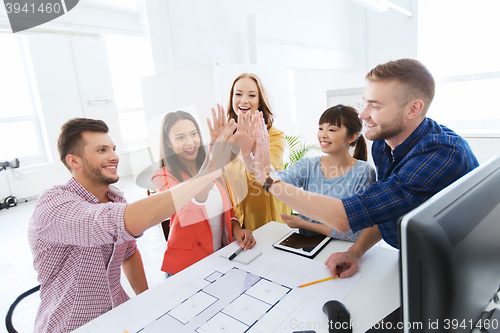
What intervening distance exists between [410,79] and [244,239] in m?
0.90

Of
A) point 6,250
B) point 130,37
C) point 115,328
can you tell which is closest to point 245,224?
point 115,328

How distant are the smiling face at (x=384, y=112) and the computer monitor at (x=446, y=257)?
597 mm

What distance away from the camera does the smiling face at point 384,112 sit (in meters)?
1.01

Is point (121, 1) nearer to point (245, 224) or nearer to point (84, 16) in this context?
point (84, 16)

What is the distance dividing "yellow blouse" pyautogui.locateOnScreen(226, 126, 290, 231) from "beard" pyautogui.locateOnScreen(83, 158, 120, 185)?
1.77 ft

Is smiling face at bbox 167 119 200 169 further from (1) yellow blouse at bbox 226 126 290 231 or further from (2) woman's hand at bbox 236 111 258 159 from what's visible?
(1) yellow blouse at bbox 226 126 290 231

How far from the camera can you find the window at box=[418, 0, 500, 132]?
3.52m

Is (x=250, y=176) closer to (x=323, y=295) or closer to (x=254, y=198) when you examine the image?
(x=254, y=198)

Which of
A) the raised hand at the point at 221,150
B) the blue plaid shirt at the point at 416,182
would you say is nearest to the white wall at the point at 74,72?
the raised hand at the point at 221,150

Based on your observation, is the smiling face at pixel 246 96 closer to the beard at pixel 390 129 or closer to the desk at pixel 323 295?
the beard at pixel 390 129

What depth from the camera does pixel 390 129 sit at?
103 cm

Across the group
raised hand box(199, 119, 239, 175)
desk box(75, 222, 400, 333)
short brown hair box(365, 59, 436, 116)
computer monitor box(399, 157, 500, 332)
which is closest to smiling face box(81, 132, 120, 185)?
raised hand box(199, 119, 239, 175)

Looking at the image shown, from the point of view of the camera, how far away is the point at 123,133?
84 centimetres

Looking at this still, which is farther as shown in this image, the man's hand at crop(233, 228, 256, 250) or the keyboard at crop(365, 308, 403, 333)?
the man's hand at crop(233, 228, 256, 250)
